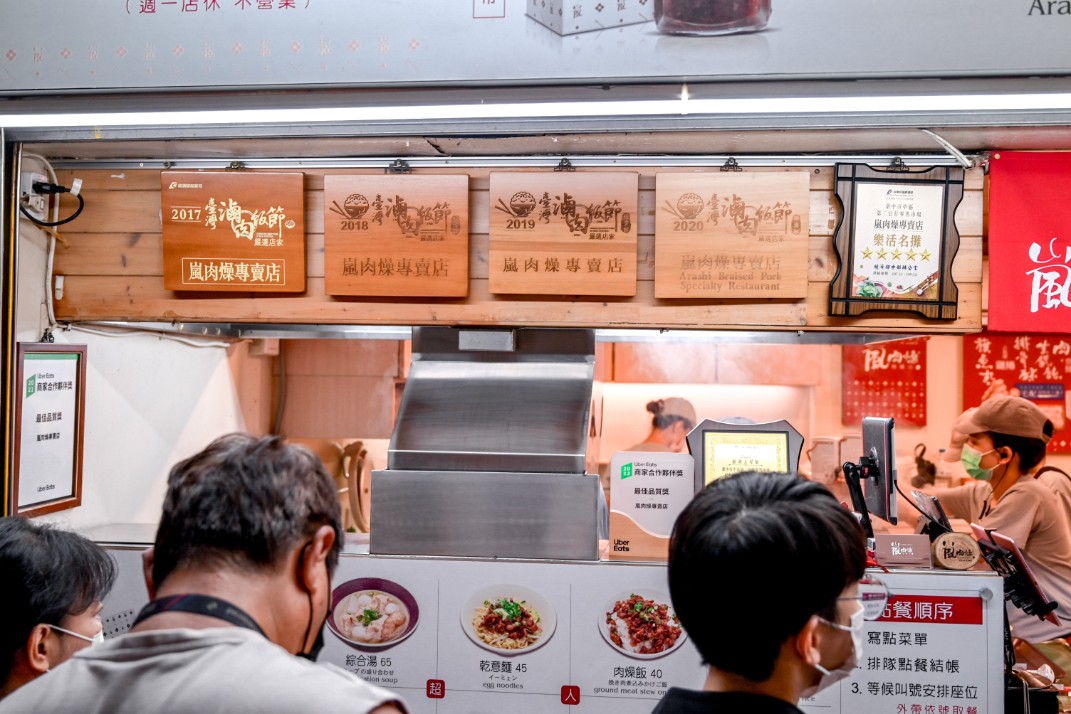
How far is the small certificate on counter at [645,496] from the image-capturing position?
3.21m

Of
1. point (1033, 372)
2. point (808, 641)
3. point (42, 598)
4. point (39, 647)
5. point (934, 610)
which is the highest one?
point (1033, 372)

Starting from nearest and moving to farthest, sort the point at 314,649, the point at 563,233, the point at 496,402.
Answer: the point at 314,649, the point at 563,233, the point at 496,402

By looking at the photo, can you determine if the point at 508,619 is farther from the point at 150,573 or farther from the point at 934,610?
the point at 150,573

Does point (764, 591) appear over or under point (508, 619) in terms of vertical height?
over

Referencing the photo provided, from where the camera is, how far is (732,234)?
314cm

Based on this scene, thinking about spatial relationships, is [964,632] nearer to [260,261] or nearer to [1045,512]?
[1045,512]

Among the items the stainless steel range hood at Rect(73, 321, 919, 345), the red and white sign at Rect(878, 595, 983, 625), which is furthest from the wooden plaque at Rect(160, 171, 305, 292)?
the red and white sign at Rect(878, 595, 983, 625)


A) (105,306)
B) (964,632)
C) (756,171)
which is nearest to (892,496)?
(964,632)

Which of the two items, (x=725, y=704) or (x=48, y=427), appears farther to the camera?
(x=48, y=427)

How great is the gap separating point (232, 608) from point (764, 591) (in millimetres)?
884

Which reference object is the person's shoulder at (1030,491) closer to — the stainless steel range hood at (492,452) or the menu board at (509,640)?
the menu board at (509,640)

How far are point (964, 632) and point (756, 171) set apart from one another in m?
1.84

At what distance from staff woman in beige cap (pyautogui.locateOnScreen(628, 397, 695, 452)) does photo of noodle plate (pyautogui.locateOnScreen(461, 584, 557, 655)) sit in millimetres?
3708

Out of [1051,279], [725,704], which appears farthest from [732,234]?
[725,704]
